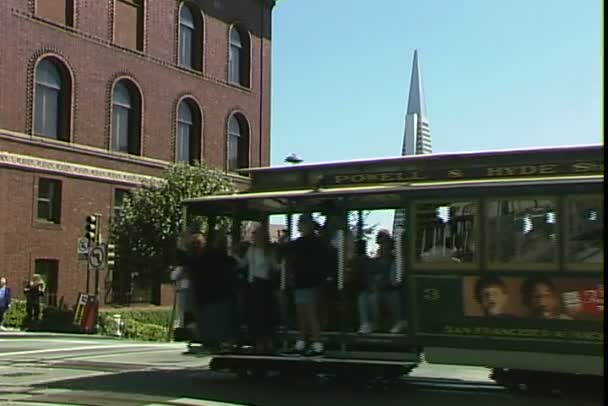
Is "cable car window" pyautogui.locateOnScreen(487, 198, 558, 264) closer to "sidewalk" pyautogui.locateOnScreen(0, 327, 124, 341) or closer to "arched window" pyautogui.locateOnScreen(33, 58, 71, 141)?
"sidewalk" pyautogui.locateOnScreen(0, 327, 124, 341)

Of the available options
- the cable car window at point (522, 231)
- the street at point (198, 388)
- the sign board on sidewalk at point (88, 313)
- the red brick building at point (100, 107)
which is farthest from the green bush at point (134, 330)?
the cable car window at point (522, 231)

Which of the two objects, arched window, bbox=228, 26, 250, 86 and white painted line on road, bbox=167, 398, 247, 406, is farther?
arched window, bbox=228, 26, 250, 86

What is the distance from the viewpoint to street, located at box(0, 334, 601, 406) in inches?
391

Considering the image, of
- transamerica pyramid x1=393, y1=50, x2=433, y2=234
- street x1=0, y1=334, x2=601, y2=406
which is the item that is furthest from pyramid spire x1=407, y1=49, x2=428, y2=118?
street x1=0, y1=334, x2=601, y2=406

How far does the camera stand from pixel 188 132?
1526 inches

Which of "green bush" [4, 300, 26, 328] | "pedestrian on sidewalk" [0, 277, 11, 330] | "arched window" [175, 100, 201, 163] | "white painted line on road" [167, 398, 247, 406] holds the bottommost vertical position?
"white painted line on road" [167, 398, 247, 406]

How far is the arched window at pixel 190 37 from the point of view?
124ft

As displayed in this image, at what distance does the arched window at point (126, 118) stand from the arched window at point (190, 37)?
303cm

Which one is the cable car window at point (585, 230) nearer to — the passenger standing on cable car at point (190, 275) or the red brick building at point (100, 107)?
the passenger standing on cable car at point (190, 275)

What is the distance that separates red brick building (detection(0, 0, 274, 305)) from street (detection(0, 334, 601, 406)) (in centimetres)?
1763

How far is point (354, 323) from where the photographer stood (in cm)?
1094

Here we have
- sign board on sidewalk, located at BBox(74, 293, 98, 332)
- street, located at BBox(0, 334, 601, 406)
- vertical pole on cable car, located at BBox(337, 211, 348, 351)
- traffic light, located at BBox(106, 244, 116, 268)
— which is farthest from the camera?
traffic light, located at BBox(106, 244, 116, 268)

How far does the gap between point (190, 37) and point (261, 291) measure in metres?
28.6

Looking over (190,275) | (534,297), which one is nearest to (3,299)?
(190,275)
